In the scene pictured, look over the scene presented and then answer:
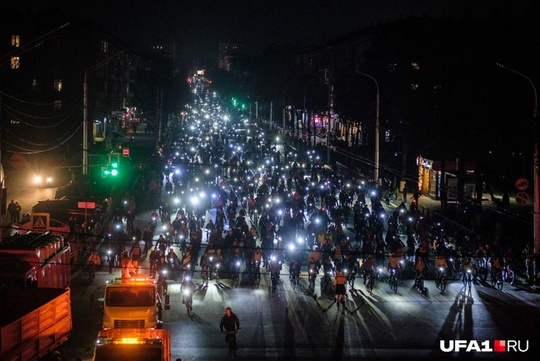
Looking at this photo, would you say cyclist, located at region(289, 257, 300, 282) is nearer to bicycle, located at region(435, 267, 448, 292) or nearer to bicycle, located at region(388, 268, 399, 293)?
bicycle, located at region(388, 268, 399, 293)

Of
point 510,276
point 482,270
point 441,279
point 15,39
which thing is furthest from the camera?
point 15,39

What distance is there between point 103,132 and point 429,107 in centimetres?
4847

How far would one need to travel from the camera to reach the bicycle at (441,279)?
80.3 ft

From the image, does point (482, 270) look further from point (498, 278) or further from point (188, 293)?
point (188, 293)

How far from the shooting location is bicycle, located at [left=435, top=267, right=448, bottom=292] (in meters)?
24.5

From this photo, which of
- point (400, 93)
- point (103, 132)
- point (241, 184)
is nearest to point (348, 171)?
point (400, 93)

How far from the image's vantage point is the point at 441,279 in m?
24.6

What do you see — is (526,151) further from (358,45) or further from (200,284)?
(358,45)

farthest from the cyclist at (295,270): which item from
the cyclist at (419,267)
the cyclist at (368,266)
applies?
the cyclist at (419,267)

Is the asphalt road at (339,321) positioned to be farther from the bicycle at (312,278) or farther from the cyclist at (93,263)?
the cyclist at (93,263)

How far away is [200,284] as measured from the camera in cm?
2478

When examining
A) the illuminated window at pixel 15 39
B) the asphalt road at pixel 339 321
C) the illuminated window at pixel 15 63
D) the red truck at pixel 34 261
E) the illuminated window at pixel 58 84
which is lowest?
the asphalt road at pixel 339 321

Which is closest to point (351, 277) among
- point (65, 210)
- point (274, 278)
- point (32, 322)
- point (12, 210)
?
point (274, 278)

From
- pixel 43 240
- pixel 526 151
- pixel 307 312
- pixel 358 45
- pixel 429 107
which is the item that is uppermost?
pixel 358 45
